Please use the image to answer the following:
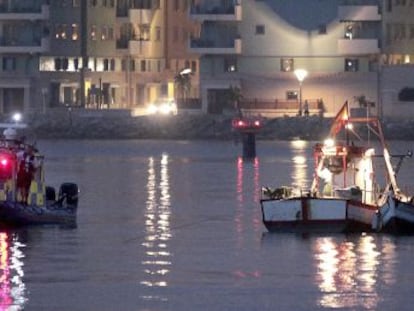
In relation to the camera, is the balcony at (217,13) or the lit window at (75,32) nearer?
the balcony at (217,13)

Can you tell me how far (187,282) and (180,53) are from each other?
81978mm

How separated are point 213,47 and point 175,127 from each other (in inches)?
209

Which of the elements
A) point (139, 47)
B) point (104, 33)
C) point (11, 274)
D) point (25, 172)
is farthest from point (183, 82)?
point (11, 274)

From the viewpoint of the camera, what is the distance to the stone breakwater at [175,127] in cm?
9900

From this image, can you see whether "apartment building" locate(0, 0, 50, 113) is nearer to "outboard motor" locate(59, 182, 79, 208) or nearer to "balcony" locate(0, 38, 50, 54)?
"balcony" locate(0, 38, 50, 54)

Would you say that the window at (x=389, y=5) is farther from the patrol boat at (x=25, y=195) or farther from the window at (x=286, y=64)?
the patrol boat at (x=25, y=195)

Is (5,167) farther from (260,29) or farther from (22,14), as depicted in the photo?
(22,14)

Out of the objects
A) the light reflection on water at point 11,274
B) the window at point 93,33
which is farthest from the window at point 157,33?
the light reflection on water at point 11,274

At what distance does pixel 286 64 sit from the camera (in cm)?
10356

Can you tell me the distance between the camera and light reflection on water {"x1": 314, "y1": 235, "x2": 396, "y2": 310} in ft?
96.6

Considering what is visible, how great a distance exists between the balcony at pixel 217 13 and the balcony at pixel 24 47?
871 centimetres

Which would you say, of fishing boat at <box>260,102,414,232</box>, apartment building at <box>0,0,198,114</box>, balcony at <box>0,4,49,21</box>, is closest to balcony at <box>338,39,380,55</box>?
apartment building at <box>0,0,198,114</box>

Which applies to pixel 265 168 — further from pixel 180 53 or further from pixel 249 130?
pixel 180 53

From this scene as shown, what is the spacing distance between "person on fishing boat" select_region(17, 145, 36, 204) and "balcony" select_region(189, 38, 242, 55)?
209ft
